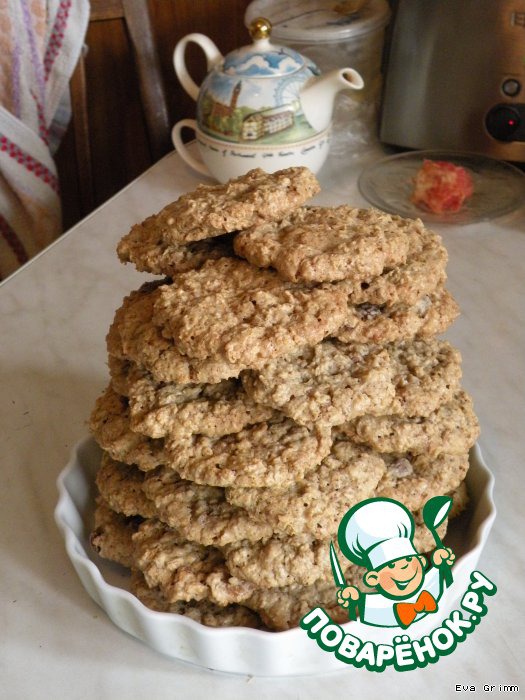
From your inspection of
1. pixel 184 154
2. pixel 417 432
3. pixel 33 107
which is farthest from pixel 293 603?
pixel 33 107

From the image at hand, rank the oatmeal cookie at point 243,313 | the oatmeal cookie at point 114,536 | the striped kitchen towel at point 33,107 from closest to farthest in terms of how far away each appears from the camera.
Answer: the oatmeal cookie at point 243,313
the oatmeal cookie at point 114,536
the striped kitchen towel at point 33,107

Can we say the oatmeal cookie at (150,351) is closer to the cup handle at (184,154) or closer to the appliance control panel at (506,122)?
the cup handle at (184,154)

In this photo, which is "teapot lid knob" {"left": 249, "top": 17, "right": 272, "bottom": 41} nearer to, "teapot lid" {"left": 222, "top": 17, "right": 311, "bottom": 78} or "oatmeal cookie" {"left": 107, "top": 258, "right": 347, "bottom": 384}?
"teapot lid" {"left": 222, "top": 17, "right": 311, "bottom": 78}

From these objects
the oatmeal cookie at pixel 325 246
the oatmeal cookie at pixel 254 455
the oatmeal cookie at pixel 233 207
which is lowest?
the oatmeal cookie at pixel 254 455

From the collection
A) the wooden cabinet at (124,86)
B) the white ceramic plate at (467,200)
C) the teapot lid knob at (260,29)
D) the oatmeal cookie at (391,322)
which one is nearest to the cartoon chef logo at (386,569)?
the oatmeal cookie at (391,322)

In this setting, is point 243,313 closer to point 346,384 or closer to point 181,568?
point 346,384

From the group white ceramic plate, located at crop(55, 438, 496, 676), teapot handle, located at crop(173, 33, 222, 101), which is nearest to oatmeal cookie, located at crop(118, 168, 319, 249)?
white ceramic plate, located at crop(55, 438, 496, 676)

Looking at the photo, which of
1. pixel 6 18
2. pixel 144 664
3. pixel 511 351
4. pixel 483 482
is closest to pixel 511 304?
pixel 511 351
